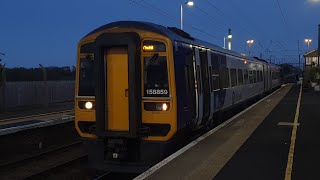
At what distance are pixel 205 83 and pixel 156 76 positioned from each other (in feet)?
10.3

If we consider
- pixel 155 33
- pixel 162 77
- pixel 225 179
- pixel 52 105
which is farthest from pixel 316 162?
pixel 52 105

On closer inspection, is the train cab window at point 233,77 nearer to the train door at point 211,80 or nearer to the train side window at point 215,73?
the train side window at point 215,73

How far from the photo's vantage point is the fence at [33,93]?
3074cm

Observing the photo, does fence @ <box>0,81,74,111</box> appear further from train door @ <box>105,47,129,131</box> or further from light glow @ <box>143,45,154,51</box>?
light glow @ <box>143,45,154,51</box>

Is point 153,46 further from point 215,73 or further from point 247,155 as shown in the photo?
point 215,73

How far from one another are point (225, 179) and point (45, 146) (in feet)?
32.8

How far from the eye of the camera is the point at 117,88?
31.1 ft

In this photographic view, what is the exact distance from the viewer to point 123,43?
9234 millimetres

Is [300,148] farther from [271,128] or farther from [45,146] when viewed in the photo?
[45,146]

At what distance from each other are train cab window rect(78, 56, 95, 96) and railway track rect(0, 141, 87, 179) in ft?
8.43

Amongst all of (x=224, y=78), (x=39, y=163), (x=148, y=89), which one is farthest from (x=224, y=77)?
(x=148, y=89)

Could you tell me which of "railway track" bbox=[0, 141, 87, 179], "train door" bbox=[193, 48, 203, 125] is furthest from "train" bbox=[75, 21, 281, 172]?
"railway track" bbox=[0, 141, 87, 179]

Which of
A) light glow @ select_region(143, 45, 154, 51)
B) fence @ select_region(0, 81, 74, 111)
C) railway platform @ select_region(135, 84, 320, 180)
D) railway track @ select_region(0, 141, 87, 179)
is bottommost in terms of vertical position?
railway track @ select_region(0, 141, 87, 179)

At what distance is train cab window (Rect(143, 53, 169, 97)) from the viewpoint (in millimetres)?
9359
